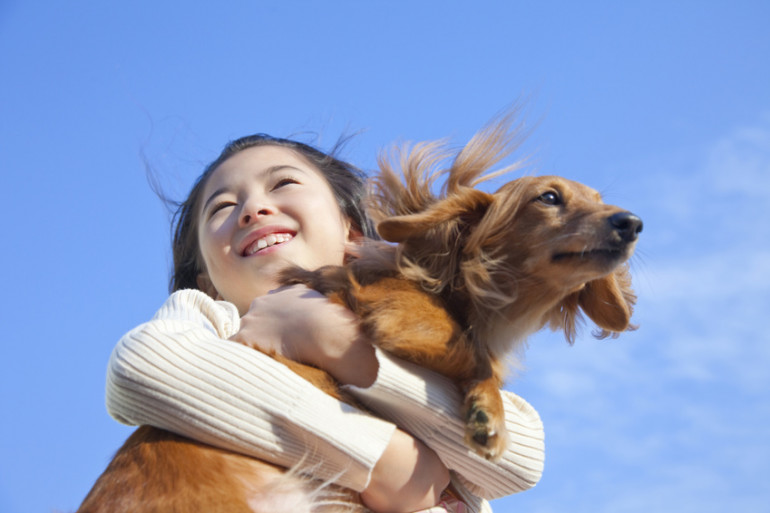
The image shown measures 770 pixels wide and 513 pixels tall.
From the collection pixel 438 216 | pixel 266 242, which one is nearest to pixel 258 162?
pixel 266 242

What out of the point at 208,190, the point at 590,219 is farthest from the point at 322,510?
the point at 208,190

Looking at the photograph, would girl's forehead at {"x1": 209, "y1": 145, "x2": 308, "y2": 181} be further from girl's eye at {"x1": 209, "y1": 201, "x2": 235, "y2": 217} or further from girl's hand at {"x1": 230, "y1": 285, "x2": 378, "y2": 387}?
girl's hand at {"x1": 230, "y1": 285, "x2": 378, "y2": 387}

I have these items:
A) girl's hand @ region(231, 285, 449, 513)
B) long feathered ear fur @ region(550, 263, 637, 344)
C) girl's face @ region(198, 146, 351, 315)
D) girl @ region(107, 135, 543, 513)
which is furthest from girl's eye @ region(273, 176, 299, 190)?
long feathered ear fur @ region(550, 263, 637, 344)

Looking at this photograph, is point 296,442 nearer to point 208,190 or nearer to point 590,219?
point 590,219

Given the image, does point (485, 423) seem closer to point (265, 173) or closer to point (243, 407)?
point (243, 407)

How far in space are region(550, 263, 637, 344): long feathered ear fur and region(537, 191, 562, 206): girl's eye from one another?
43 centimetres

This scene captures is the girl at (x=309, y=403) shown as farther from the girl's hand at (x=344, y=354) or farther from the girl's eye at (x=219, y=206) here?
the girl's eye at (x=219, y=206)

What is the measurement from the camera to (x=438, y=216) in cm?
281

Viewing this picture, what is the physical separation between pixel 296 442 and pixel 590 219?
129 cm

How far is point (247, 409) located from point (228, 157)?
1.91 meters

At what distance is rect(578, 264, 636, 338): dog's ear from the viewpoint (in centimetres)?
303

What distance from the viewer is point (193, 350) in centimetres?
245

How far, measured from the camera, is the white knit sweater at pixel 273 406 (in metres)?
2.32

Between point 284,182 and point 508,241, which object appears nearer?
point 508,241
